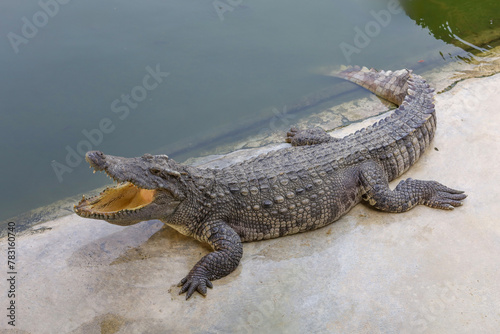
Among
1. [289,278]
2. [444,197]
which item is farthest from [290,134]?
[289,278]

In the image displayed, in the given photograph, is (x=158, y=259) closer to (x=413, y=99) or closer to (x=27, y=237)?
(x=27, y=237)

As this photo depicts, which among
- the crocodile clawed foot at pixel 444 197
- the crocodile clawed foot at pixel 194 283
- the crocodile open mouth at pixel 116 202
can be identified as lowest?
the crocodile clawed foot at pixel 444 197

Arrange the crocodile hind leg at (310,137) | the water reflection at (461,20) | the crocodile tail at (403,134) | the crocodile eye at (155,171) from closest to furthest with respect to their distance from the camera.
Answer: the crocodile eye at (155,171) → the crocodile tail at (403,134) → the crocodile hind leg at (310,137) → the water reflection at (461,20)

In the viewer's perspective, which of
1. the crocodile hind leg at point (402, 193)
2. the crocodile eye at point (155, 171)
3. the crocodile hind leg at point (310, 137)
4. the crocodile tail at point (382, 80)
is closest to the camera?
the crocodile eye at point (155, 171)

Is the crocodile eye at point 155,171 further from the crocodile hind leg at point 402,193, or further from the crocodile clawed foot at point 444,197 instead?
the crocodile clawed foot at point 444,197

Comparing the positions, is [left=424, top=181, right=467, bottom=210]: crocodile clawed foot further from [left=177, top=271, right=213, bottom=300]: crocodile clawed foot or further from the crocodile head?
the crocodile head

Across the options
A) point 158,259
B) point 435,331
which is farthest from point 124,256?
point 435,331

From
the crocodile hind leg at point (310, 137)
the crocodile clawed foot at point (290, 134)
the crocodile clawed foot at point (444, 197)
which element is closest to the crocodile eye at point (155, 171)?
the crocodile hind leg at point (310, 137)
